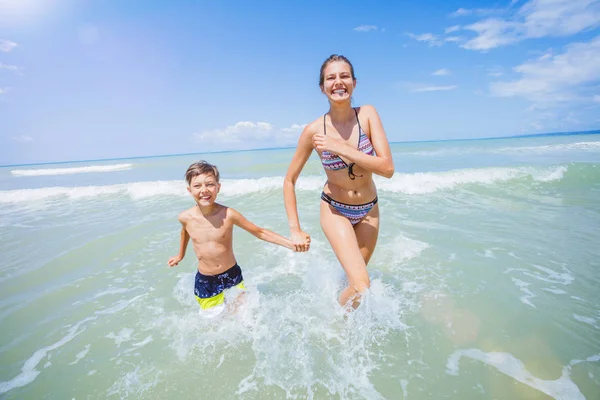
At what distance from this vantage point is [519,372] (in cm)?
270

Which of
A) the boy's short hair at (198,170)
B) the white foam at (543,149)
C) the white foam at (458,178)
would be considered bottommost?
the white foam at (458,178)

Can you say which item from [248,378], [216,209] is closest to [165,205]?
[216,209]

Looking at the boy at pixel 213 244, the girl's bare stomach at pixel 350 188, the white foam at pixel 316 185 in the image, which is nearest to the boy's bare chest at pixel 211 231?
the boy at pixel 213 244

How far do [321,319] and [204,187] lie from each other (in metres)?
2.07

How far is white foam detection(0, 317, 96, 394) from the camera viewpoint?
9.62 feet

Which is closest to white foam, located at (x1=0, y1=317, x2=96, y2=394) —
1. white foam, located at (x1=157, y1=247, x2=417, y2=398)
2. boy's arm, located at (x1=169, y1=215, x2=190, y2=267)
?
white foam, located at (x1=157, y1=247, x2=417, y2=398)

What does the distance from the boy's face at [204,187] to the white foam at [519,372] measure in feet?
9.92

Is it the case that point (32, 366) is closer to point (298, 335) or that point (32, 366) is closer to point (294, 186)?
point (298, 335)

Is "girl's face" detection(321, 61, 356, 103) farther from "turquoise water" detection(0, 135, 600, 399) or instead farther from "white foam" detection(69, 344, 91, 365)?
"white foam" detection(69, 344, 91, 365)

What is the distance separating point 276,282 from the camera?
480 centimetres

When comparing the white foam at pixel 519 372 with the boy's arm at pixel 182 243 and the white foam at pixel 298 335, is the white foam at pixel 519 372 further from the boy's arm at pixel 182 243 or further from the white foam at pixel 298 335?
the boy's arm at pixel 182 243

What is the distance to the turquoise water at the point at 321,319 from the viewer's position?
108 inches

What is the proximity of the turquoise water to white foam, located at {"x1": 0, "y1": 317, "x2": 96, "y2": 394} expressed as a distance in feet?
0.05

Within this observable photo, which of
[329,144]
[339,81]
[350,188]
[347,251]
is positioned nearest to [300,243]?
[347,251]
